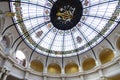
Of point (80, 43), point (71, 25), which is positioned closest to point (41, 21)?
point (71, 25)

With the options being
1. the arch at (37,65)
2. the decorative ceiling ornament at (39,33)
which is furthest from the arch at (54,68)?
the decorative ceiling ornament at (39,33)

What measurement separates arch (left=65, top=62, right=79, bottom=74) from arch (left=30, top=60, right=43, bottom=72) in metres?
5.05

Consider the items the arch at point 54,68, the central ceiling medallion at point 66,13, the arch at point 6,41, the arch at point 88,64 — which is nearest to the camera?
the arch at point 6,41

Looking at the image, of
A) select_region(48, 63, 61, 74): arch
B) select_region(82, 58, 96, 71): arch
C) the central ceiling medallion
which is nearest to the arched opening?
select_region(48, 63, 61, 74): arch

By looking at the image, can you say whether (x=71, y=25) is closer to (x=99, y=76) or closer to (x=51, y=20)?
(x=51, y=20)

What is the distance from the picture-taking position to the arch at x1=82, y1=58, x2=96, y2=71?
2880 cm

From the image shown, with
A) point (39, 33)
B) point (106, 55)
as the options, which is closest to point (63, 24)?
point (39, 33)

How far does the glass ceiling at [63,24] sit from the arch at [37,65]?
2.31 meters

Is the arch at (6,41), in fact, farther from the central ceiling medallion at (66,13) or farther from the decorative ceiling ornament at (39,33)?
the central ceiling medallion at (66,13)

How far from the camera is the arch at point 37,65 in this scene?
1144 inches

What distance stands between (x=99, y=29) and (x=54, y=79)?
12173 millimetres

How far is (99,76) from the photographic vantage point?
2577 centimetres

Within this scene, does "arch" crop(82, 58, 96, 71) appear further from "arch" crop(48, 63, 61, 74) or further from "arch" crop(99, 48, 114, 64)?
"arch" crop(48, 63, 61, 74)

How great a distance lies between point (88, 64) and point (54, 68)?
6.68 m
